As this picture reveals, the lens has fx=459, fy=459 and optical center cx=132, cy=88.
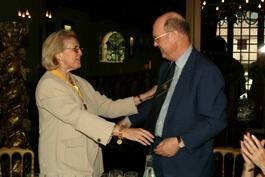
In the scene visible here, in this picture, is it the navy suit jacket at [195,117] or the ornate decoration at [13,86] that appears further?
the ornate decoration at [13,86]

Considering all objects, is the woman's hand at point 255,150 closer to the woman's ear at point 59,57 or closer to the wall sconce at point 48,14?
the woman's ear at point 59,57

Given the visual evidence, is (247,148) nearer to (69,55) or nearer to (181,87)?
(181,87)

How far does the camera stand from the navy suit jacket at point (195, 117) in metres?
2.17

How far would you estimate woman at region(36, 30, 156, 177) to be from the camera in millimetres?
2248

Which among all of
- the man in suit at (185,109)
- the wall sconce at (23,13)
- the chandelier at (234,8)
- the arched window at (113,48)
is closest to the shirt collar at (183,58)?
the man in suit at (185,109)

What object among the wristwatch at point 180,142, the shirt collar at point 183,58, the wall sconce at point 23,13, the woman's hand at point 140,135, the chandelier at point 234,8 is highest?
the wall sconce at point 23,13

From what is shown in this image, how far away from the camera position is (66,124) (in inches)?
92.9

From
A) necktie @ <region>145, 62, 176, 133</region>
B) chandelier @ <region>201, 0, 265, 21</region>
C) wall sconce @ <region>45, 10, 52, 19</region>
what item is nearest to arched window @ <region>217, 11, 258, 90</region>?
chandelier @ <region>201, 0, 265, 21</region>

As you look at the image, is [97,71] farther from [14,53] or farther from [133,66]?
[14,53]

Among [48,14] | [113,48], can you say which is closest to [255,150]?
[48,14]

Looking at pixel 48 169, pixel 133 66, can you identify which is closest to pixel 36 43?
pixel 133 66

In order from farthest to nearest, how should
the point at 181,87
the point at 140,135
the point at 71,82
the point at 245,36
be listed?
1. the point at 245,36
2. the point at 71,82
3. the point at 181,87
4. the point at 140,135

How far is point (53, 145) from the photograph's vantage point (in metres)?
2.35

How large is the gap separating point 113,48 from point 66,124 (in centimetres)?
1187
